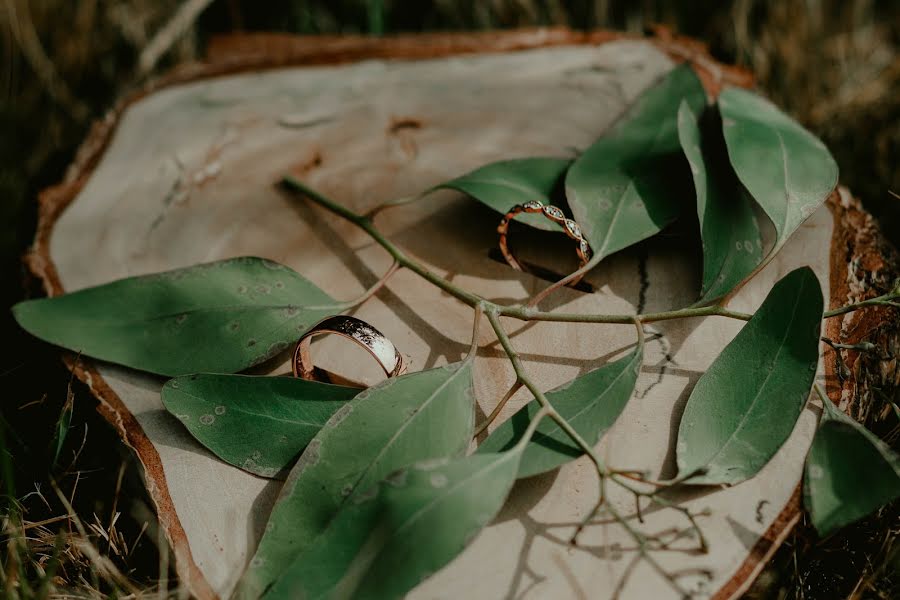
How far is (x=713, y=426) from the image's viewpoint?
68 centimetres

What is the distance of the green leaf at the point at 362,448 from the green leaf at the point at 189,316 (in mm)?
161

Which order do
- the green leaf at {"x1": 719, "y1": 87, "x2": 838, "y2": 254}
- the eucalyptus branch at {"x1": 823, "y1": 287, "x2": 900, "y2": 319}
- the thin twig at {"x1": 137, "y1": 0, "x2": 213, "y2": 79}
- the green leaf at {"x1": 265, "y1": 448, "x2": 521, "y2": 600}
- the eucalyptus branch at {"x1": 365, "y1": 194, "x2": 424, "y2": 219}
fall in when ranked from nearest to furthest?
the green leaf at {"x1": 265, "y1": 448, "x2": 521, "y2": 600}
the eucalyptus branch at {"x1": 823, "y1": 287, "x2": 900, "y2": 319}
the green leaf at {"x1": 719, "y1": 87, "x2": 838, "y2": 254}
the eucalyptus branch at {"x1": 365, "y1": 194, "x2": 424, "y2": 219}
the thin twig at {"x1": 137, "y1": 0, "x2": 213, "y2": 79}

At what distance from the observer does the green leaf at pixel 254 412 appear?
0.71 metres

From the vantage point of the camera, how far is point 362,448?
67cm

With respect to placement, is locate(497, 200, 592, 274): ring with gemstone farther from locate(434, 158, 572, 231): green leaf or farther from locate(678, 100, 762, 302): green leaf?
locate(678, 100, 762, 302): green leaf

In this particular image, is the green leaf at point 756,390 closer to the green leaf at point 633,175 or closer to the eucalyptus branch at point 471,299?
the eucalyptus branch at point 471,299

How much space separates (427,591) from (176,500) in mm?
237

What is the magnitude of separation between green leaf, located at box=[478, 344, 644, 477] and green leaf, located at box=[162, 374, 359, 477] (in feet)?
0.50

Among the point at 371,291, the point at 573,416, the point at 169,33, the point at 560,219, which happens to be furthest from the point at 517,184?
the point at 169,33

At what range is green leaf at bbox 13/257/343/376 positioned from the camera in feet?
2.65

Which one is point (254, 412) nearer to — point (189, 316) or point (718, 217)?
point (189, 316)

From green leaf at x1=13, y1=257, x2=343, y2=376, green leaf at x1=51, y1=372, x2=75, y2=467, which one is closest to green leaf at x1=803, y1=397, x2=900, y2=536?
green leaf at x1=13, y1=257, x2=343, y2=376

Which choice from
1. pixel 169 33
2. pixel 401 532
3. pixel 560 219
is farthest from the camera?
pixel 169 33

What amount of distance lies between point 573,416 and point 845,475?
0.22 m
